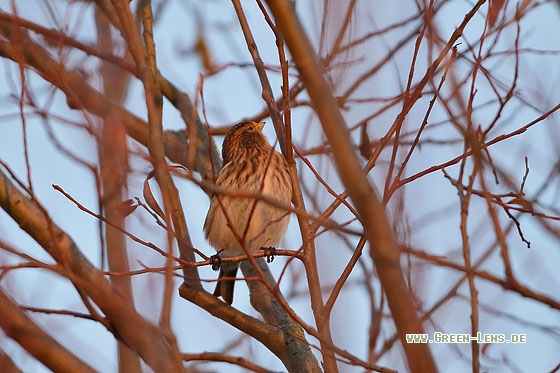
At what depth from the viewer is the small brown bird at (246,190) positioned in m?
5.71

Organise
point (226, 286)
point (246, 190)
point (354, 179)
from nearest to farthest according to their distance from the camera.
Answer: point (354, 179) → point (246, 190) → point (226, 286)

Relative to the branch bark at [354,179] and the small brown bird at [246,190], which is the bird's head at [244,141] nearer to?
the small brown bird at [246,190]

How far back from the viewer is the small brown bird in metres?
5.71

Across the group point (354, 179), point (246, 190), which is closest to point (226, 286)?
point (246, 190)

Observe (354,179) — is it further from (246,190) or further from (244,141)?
(244,141)

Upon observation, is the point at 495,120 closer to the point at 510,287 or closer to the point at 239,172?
the point at 510,287

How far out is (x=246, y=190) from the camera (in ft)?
18.3

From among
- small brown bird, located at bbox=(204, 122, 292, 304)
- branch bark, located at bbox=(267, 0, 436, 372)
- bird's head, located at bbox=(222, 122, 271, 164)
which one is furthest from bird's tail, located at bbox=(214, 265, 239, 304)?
branch bark, located at bbox=(267, 0, 436, 372)

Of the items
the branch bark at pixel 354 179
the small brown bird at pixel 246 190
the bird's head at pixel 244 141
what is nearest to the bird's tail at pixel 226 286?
the small brown bird at pixel 246 190

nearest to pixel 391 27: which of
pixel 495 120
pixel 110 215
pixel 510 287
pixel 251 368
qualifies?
pixel 495 120

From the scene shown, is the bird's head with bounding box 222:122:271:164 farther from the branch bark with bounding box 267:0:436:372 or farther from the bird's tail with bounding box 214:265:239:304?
the branch bark with bounding box 267:0:436:372

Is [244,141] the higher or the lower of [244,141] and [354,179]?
the higher

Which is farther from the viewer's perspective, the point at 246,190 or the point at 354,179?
the point at 246,190

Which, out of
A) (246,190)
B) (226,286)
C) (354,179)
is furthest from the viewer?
(226,286)
